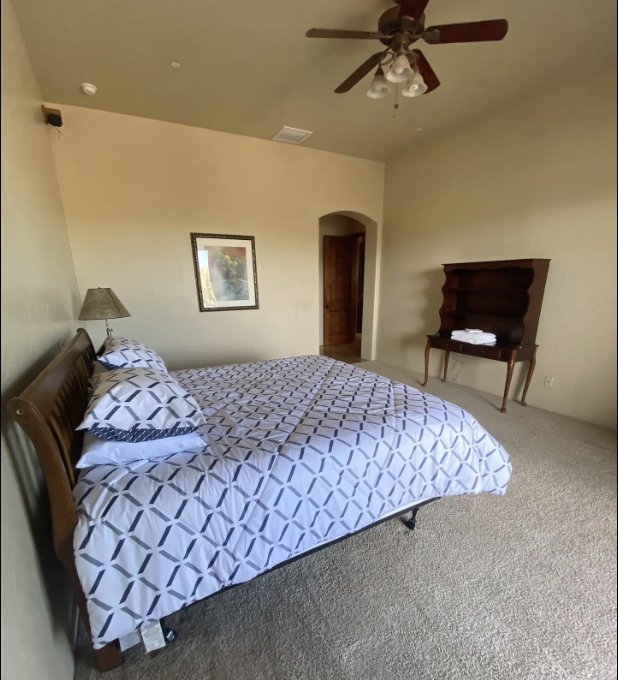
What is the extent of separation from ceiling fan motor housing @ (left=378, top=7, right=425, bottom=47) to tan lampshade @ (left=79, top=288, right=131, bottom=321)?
2.58m

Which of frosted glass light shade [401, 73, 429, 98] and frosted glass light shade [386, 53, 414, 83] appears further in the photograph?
frosted glass light shade [401, 73, 429, 98]

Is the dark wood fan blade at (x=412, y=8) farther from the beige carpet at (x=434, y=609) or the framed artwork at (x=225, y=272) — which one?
the beige carpet at (x=434, y=609)

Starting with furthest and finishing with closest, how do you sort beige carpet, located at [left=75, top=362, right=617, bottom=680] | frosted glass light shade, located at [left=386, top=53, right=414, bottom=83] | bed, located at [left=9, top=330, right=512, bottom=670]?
frosted glass light shade, located at [left=386, top=53, right=414, bottom=83] → beige carpet, located at [left=75, top=362, right=617, bottom=680] → bed, located at [left=9, top=330, right=512, bottom=670]

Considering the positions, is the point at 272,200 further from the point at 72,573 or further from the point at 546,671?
the point at 546,671

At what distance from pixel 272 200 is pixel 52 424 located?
3.43 metres

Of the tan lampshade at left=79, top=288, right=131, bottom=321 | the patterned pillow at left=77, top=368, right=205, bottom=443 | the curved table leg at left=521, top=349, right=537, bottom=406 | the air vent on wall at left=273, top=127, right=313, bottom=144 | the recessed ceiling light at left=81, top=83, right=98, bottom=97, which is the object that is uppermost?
the air vent on wall at left=273, top=127, right=313, bottom=144

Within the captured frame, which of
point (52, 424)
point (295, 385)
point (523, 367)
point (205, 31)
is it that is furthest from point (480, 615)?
point (205, 31)

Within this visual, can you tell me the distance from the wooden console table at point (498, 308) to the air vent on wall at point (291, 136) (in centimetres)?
227

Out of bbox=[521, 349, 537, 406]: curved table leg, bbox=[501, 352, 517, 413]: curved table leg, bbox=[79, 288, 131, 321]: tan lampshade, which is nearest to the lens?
bbox=[79, 288, 131, 321]: tan lampshade

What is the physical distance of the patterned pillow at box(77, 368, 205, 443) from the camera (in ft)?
3.43

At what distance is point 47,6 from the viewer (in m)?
1.69

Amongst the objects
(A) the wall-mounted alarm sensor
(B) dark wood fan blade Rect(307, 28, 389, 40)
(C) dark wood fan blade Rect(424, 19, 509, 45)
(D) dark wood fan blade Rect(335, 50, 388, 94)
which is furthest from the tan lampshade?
(C) dark wood fan blade Rect(424, 19, 509, 45)

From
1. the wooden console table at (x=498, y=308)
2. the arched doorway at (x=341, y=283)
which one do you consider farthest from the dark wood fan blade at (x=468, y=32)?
the arched doorway at (x=341, y=283)

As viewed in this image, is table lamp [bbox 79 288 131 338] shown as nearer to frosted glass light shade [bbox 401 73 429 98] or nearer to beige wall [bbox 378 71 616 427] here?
frosted glass light shade [bbox 401 73 429 98]
